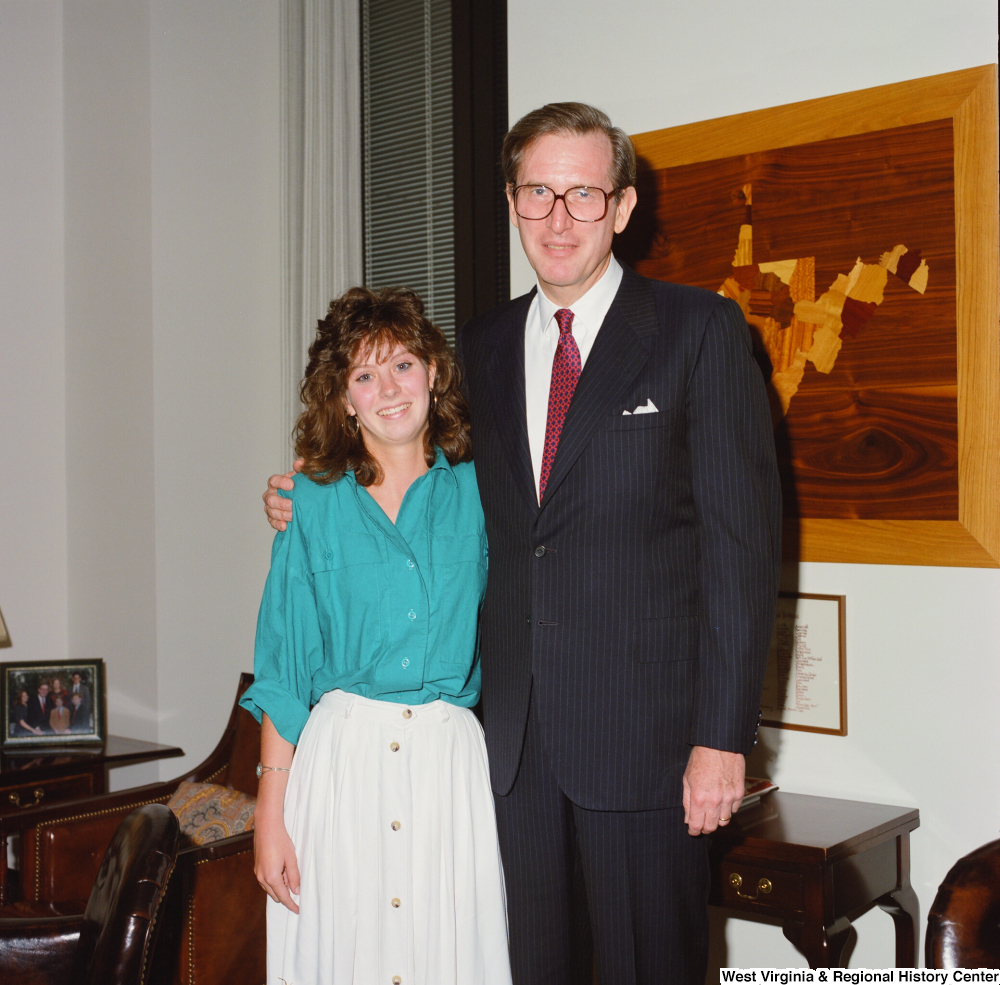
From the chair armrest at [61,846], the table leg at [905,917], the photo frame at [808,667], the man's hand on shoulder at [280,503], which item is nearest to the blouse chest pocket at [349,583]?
the man's hand on shoulder at [280,503]

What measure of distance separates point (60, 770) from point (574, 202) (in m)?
2.73

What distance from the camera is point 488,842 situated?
5.81 feet

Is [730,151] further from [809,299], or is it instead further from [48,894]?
[48,894]

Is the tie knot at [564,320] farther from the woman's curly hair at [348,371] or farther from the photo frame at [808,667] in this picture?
the photo frame at [808,667]

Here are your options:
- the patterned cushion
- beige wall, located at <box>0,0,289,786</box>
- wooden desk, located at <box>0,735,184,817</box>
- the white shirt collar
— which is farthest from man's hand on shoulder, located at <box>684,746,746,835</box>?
beige wall, located at <box>0,0,289,786</box>

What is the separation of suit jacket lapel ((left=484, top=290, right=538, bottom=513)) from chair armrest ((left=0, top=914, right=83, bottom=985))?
1.13 meters

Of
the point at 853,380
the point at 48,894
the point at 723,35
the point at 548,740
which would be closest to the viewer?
the point at 548,740

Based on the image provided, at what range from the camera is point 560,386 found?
1.80 meters

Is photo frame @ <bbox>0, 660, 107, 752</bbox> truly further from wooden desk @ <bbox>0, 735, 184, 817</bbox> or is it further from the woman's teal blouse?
the woman's teal blouse

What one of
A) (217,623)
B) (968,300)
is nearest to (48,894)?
(217,623)

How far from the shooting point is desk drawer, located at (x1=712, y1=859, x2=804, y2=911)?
6.79 feet

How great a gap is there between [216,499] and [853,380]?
2.55 metres

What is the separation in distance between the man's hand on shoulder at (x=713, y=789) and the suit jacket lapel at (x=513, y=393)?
488mm

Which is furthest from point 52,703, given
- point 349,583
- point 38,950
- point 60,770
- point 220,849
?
point 349,583
